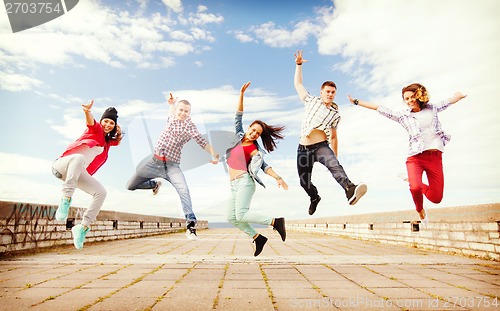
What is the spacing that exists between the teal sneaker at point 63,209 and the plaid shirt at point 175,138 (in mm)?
688

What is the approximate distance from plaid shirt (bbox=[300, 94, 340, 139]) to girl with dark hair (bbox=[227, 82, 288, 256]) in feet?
1.02

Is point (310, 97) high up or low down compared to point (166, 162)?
up

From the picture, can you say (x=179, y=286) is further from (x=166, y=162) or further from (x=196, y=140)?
(x=196, y=140)

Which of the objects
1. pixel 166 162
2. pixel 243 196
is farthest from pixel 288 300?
pixel 166 162

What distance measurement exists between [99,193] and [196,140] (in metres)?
0.87

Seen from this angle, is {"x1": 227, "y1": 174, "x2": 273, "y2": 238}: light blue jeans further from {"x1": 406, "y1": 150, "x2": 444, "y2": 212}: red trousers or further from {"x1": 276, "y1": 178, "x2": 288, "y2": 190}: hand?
{"x1": 406, "y1": 150, "x2": 444, "y2": 212}: red trousers

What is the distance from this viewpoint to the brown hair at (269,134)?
2978 millimetres

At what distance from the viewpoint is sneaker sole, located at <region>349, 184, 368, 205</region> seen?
2580 millimetres

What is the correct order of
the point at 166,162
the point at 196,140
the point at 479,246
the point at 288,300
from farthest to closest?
the point at 479,246 → the point at 288,300 → the point at 166,162 → the point at 196,140

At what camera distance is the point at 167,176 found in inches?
115

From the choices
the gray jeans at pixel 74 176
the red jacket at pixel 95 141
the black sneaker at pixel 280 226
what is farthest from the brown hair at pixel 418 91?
the gray jeans at pixel 74 176

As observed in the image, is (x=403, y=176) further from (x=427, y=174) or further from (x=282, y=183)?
(x=282, y=183)

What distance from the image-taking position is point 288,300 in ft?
11.8

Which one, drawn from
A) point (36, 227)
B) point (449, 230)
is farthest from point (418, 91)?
point (36, 227)
